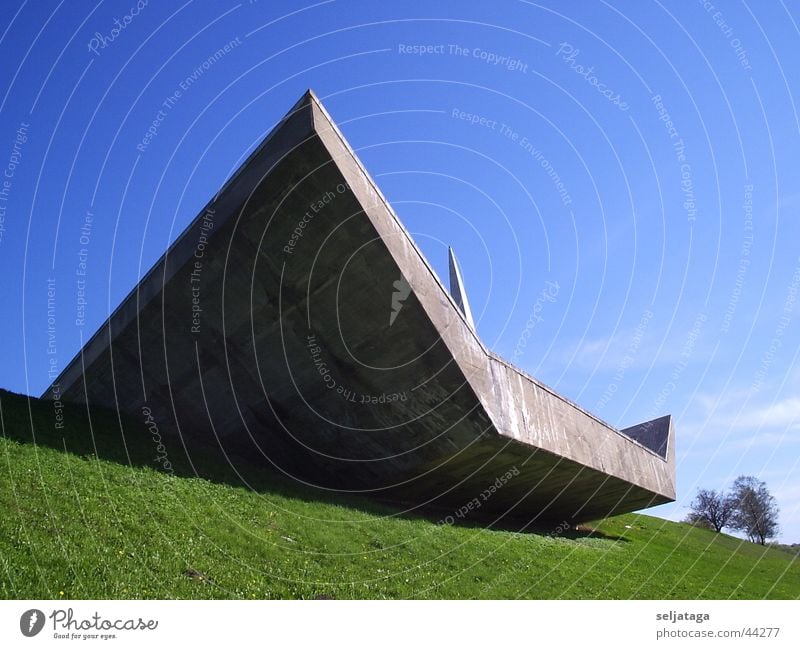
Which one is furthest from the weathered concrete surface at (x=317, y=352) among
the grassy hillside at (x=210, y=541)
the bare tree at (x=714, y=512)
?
the bare tree at (x=714, y=512)

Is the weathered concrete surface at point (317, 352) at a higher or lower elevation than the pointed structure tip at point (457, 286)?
lower

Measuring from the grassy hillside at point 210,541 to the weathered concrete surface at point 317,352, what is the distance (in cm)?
142

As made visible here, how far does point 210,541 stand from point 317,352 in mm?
5429

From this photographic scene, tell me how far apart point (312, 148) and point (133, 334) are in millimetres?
7140

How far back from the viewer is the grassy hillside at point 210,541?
7023 mm

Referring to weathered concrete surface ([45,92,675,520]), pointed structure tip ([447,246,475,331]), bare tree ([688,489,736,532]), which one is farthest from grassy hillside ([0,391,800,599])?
bare tree ([688,489,736,532])

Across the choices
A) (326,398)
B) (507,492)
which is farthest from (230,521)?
(507,492)

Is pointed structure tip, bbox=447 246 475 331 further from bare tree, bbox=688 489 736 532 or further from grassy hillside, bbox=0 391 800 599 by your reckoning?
bare tree, bbox=688 489 736 532

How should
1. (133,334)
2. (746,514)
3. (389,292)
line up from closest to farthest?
(389,292)
(133,334)
(746,514)

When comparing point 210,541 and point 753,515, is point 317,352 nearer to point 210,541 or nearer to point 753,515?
point 210,541

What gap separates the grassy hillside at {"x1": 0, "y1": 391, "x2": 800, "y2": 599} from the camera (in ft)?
23.0

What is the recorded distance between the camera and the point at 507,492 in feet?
59.9

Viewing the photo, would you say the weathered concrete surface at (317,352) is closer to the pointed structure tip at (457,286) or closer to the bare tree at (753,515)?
the pointed structure tip at (457,286)
